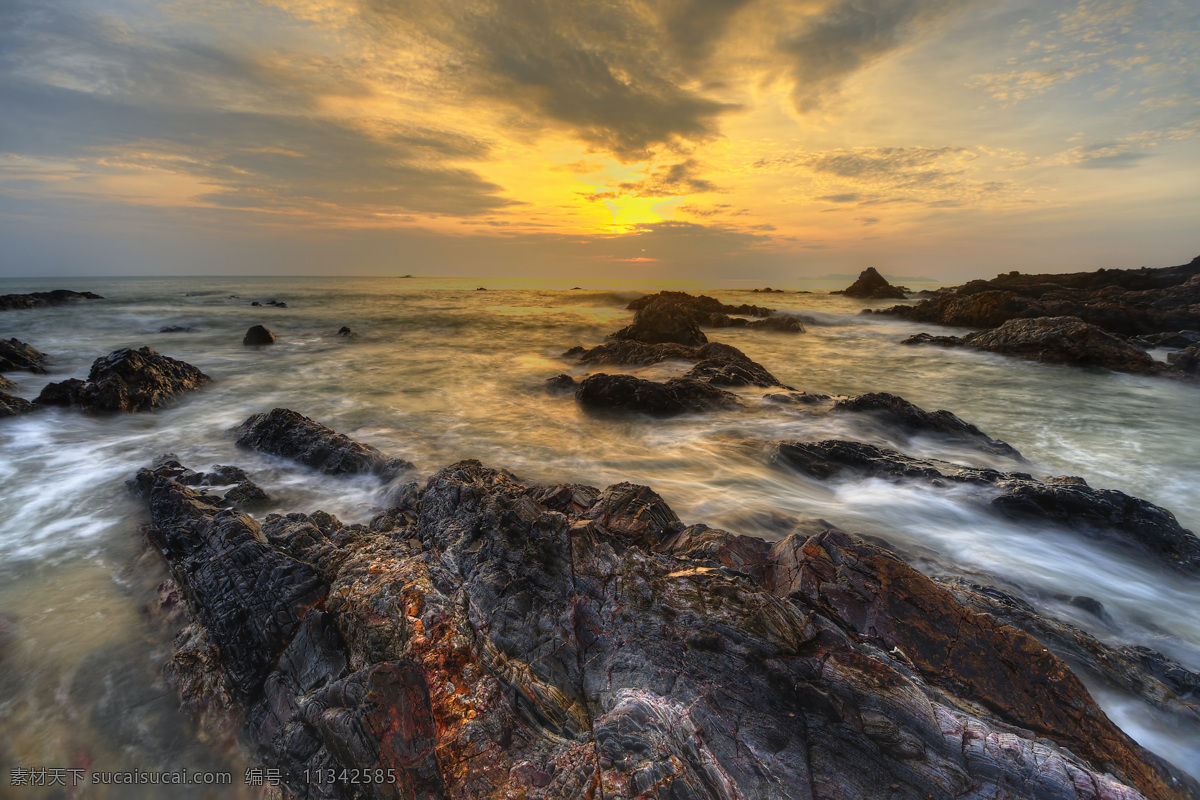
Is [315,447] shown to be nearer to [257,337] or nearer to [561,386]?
[561,386]

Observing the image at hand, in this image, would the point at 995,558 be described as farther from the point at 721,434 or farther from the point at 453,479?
the point at 453,479

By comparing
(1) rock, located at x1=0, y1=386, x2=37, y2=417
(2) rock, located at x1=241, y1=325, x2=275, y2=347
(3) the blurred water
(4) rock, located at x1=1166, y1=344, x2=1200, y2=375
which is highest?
(4) rock, located at x1=1166, y1=344, x2=1200, y2=375

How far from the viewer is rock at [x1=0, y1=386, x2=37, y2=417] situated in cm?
996

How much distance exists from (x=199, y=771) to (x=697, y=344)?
1974 centimetres

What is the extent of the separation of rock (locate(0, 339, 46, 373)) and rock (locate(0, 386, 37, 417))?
22.5 feet

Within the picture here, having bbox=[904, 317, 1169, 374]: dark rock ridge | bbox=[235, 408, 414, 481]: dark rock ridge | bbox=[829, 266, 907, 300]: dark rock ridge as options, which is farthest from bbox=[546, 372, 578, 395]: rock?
bbox=[829, 266, 907, 300]: dark rock ridge

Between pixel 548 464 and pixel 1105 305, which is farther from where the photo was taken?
pixel 1105 305

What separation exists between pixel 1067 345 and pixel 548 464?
2065 cm

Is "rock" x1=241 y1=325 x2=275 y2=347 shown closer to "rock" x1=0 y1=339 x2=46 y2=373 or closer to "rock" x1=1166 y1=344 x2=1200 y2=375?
"rock" x1=0 y1=339 x2=46 y2=373

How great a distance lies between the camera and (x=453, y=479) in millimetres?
5941

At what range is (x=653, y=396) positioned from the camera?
11.8 meters

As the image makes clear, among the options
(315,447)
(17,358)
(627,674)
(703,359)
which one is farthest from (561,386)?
(17,358)

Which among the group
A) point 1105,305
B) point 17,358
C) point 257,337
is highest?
point 1105,305

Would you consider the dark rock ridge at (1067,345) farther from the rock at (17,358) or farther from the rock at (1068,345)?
the rock at (17,358)
